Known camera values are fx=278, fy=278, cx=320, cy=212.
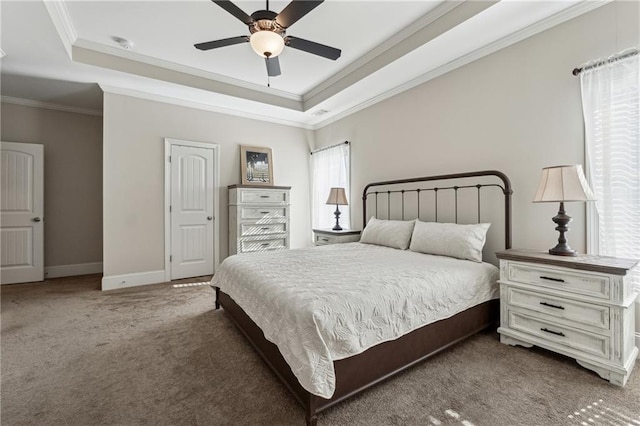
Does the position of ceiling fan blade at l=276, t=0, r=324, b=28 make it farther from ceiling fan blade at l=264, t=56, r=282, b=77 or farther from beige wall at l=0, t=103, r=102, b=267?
beige wall at l=0, t=103, r=102, b=267

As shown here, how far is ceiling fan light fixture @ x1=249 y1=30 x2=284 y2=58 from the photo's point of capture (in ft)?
6.76

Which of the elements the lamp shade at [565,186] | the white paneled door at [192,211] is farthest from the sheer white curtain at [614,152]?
the white paneled door at [192,211]

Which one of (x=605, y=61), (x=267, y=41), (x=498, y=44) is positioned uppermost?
(x=498, y=44)

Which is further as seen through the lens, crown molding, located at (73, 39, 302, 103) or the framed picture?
the framed picture

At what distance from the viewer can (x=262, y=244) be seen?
4.59 meters

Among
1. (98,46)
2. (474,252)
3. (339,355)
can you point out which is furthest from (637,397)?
(98,46)

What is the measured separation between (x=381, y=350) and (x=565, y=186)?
1750mm

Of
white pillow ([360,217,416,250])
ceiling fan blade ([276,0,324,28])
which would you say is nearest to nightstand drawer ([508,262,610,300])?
white pillow ([360,217,416,250])

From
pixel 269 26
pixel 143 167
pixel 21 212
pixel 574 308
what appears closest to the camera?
pixel 574 308

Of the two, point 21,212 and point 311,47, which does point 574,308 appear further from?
point 21,212

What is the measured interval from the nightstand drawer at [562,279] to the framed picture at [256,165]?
3.94m

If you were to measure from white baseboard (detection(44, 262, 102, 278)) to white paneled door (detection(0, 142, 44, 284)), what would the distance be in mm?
208

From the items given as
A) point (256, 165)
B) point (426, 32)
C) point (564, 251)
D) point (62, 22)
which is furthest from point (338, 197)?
point (62, 22)

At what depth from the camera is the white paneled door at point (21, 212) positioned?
4109mm
